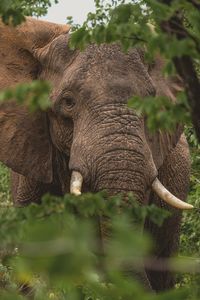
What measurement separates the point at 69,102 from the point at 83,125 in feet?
0.80

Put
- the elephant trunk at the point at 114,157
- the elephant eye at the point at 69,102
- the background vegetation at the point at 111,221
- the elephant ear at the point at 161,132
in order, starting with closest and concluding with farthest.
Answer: the background vegetation at the point at 111,221 < the elephant trunk at the point at 114,157 < the elephant eye at the point at 69,102 < the elephant ear at the point at 161,132

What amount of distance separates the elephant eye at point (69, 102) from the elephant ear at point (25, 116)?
1.31 ft

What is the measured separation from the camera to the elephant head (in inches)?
212

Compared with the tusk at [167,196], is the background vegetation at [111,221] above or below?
above

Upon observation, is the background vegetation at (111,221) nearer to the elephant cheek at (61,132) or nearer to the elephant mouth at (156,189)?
the elephant mouth at (156,189)

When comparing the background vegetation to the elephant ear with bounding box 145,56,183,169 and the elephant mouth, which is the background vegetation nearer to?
the elephant mouth

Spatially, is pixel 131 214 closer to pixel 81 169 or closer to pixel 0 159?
pixel 81 169

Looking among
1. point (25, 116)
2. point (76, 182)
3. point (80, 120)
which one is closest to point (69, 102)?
point (80, 120)

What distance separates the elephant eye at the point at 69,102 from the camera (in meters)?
5.82

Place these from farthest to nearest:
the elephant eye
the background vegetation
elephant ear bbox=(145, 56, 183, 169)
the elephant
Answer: elephant ear bbox=(145, 56, 183, 169), the elephant eye, the elephant, the background vegetation

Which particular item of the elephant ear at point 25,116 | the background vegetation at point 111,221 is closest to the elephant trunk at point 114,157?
the elephant ear at point 25,116

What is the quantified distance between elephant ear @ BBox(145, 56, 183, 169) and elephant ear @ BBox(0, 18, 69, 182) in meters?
0.65

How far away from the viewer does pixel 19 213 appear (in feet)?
6.94

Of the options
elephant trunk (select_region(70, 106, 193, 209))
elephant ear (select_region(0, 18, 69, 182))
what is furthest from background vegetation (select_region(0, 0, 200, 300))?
elephant ear (select_region(0, 18, 69, 182))
